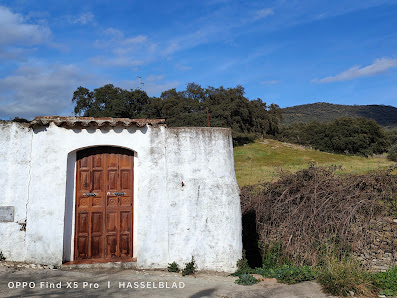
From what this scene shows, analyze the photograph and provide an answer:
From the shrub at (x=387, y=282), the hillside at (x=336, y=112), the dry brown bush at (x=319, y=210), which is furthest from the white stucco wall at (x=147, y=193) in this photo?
the hillside at (x=336, y=112)

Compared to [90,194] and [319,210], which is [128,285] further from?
[319,210]

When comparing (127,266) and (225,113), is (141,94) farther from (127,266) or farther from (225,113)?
(127,266)

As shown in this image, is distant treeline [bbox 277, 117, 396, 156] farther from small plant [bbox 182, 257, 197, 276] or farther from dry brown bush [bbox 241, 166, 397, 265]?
small plant [bbox 182, 257, 197, 276]

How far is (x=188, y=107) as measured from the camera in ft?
113

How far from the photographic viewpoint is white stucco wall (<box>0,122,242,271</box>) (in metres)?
5.97

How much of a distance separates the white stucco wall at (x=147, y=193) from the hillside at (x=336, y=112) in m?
60.4

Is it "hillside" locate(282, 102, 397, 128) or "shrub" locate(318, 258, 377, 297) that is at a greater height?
"hillside" locate(282, 102, 397, 128)

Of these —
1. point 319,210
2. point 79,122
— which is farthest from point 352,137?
point 79,122

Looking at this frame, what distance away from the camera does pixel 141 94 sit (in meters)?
34.1

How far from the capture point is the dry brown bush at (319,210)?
25.7 ft

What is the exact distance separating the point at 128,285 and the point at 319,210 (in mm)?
5548

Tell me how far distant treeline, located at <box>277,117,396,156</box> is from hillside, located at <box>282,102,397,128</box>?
1776 centimetres

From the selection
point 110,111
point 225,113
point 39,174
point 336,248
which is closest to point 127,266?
point 39,174

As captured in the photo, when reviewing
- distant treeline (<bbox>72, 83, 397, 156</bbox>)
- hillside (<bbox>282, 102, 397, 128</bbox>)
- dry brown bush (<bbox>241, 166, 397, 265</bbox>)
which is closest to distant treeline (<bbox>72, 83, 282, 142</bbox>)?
distant treeline (<bbox>72, 83, 397, 156</bbox>)
